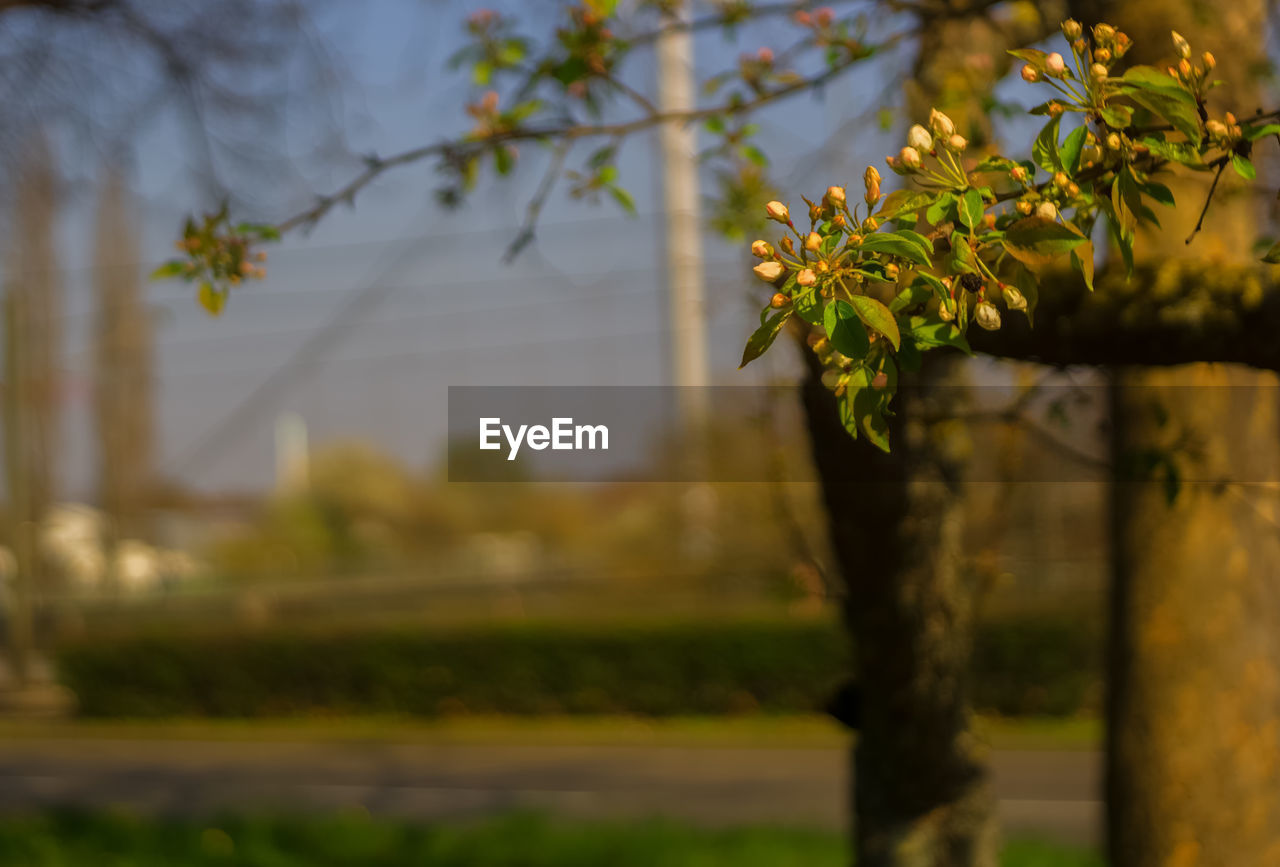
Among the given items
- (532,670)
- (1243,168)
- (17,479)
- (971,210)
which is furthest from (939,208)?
(17,479)

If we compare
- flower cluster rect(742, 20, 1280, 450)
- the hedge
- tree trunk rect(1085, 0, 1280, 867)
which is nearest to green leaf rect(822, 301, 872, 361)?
flower cluster rect(742, 20, 1280, 450)

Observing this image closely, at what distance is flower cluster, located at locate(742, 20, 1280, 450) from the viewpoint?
1.38m

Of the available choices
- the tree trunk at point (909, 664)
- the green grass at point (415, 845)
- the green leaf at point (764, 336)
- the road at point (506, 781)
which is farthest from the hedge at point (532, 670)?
the green leaf at point (764, 336)

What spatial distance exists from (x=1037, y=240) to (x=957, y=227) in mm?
92

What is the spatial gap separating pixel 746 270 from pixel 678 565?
44.9 feet

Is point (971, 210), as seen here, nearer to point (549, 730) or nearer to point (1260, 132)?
point (1260, 132)

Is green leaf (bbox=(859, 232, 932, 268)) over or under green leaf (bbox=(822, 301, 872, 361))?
over

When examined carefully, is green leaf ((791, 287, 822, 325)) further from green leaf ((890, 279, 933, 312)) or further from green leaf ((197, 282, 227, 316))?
green leaf ((197, 282, 227, 316))

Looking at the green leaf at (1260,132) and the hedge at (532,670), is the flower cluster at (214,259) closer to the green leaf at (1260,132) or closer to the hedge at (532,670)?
the green leaf at (1260,132)

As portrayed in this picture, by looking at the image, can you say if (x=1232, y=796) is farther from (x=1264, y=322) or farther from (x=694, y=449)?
(x=694, y=449)

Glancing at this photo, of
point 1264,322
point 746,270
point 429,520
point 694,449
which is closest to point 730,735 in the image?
point 694,449

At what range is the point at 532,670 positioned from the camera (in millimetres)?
15461

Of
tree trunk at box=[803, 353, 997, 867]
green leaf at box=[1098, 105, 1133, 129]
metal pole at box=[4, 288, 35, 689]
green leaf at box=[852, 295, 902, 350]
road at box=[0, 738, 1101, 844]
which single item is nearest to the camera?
green leaf at box=[852, 295, 902, 350]

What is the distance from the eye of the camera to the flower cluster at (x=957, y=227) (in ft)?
4.53
